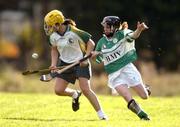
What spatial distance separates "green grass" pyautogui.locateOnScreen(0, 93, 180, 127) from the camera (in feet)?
50.1

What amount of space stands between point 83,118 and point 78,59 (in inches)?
50.6

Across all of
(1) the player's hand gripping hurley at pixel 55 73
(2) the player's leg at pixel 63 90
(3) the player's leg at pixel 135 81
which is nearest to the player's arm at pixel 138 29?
(3) the player's leg at pixel 135 81

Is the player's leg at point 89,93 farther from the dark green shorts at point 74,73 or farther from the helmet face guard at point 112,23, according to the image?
the helmet face guard at point 112,23

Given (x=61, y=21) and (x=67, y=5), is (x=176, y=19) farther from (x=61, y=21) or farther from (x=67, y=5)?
(x=61, y=21)

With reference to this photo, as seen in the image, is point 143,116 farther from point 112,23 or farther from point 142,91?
point 112,23

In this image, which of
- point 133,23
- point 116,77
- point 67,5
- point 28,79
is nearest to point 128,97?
point 116,77

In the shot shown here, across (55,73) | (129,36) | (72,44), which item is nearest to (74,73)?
(55,73)

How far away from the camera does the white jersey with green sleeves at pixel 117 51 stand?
1583 cm

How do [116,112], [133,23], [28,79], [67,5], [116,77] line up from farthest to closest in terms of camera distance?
[67,5] < [133,23] < [28,79] < [116,112] < [116,77]

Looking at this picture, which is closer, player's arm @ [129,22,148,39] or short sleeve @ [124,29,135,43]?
player's arm @ [129,22,148,39]

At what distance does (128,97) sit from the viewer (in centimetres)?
1555

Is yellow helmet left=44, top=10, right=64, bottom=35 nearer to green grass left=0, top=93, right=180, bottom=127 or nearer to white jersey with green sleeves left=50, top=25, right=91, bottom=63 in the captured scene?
white jersey with green sleeves left=50, top=25, right=91, bottom=63

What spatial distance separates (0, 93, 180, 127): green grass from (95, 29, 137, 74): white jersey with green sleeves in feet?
3.49

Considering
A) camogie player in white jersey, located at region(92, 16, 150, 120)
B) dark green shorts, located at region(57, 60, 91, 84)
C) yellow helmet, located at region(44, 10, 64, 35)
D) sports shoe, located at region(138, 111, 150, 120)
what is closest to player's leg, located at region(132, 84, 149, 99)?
camogie player in white jersey, located at region(92, 16, 150, 120)
